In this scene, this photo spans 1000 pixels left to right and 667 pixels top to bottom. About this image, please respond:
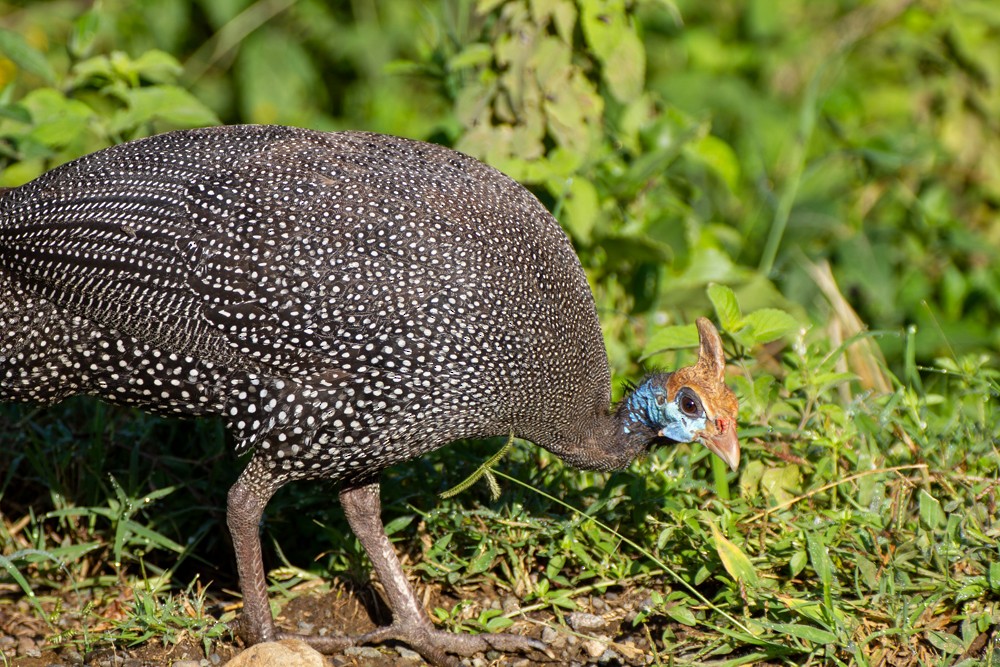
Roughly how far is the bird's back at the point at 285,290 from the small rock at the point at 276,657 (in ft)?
1.85

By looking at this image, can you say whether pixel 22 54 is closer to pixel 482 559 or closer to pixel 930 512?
pixel 482 559

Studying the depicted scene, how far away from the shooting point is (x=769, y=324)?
3863mm

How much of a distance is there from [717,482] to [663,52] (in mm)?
4387

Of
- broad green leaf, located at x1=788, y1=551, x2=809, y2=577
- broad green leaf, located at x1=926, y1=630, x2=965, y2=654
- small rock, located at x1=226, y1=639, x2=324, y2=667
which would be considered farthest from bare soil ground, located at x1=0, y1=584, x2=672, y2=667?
broad green leaf, located at x1=926, y1=630, x2=965, y2=654

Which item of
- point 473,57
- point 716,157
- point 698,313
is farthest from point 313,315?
point 716,157

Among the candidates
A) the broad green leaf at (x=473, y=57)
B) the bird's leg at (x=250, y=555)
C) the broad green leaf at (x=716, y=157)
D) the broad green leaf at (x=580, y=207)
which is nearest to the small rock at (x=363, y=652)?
the bird's leg at (x=250, y=555)

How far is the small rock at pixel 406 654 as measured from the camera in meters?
3.52

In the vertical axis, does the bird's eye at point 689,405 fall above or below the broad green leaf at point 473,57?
→ below

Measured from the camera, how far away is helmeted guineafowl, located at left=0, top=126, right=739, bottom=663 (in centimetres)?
321

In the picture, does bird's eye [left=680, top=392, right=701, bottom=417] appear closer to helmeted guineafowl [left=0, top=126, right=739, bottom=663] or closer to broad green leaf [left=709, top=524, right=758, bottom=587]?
helmeted guineafowl [left=0, top=126, right=739, bottom=663]

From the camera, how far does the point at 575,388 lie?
3578 millimetres

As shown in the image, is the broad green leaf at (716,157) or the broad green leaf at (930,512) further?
the broad green leaf at (716,157)

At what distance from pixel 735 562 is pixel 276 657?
1.24m

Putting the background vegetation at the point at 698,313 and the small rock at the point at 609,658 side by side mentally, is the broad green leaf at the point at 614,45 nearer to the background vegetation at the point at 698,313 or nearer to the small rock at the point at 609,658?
the background vegetation at the point at 698,313
